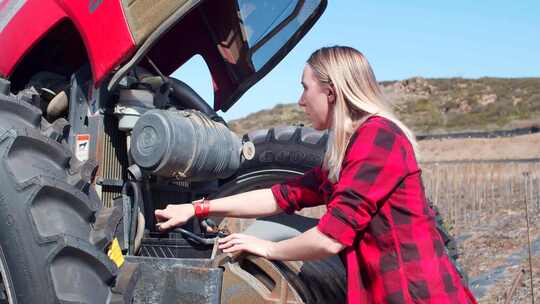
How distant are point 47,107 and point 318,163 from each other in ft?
4.85

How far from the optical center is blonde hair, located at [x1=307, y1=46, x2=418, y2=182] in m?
2.81

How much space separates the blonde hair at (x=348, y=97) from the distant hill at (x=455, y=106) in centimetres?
4872

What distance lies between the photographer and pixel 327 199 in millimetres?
3150

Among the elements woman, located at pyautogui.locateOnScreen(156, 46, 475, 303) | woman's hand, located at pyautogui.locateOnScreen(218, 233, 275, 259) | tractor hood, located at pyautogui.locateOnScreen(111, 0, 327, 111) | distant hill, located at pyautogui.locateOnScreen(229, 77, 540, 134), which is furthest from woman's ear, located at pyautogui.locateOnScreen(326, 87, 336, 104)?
distant hill, located at pyautogui.locateOnScreen(229, 77, 540, 134)

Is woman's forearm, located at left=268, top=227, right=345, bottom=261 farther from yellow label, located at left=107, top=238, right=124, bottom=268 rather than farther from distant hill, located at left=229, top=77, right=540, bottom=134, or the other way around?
distant hill, located at left=229, top=77, right=540, bottom=134

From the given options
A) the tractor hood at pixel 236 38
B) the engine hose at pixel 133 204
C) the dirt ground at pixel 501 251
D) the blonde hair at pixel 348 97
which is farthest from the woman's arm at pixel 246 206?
the tractor hood at pixel 236 38

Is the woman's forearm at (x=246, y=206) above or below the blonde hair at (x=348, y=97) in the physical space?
below

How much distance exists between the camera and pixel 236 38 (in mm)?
4520

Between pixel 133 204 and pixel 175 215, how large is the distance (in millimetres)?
423

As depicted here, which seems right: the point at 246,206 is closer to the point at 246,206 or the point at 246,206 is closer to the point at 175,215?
the point at 246,206

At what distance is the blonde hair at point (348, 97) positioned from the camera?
281cm

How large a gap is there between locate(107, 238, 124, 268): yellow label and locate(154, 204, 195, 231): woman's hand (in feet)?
0.68

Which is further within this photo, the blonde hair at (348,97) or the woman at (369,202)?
the blonde hair at (348,97)

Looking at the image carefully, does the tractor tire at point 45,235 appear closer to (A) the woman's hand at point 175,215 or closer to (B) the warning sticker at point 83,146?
(A) the woman's hand at point 175,215
